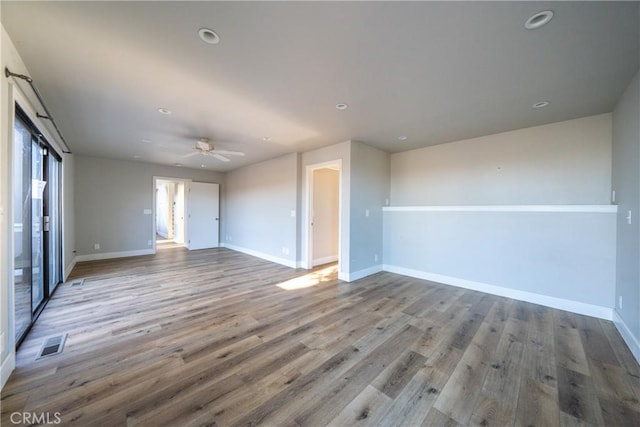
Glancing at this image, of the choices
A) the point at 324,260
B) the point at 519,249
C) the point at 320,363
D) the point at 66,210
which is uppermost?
the point at 66,210

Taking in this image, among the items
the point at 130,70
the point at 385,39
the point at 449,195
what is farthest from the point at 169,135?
the point at 449,195

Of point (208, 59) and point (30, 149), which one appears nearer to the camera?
point (208, 59)

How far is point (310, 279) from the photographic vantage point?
4246mm

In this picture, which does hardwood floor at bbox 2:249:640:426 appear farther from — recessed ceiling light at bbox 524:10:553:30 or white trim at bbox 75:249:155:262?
white trim at bbox 75:249:155:262

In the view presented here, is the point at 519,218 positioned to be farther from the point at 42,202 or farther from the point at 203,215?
the point at 203,215

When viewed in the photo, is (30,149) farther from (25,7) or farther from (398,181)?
(398,181)

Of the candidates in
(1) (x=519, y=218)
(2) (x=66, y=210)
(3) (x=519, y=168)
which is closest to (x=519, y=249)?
(1) (x=519, y=218)

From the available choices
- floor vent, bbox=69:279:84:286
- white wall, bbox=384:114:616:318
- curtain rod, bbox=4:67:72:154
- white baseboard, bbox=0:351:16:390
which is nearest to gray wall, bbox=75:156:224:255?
curtain rod, bbox=4:67:72:154

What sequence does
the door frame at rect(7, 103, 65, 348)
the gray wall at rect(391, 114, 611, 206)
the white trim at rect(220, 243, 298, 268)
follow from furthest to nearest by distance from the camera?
1. the white trim at rect(220, 243, 298, 268)
2. the gray wall at rect(391, 114, 611, 206)
3. the door frame at rect(7, 103, 65, 348)

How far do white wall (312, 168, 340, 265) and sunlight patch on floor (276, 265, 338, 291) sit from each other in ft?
2.00

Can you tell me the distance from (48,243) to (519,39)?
567cm

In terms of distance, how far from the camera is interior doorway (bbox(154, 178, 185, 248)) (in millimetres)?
8305

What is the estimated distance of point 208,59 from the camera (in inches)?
76.4

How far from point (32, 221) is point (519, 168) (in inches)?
247
